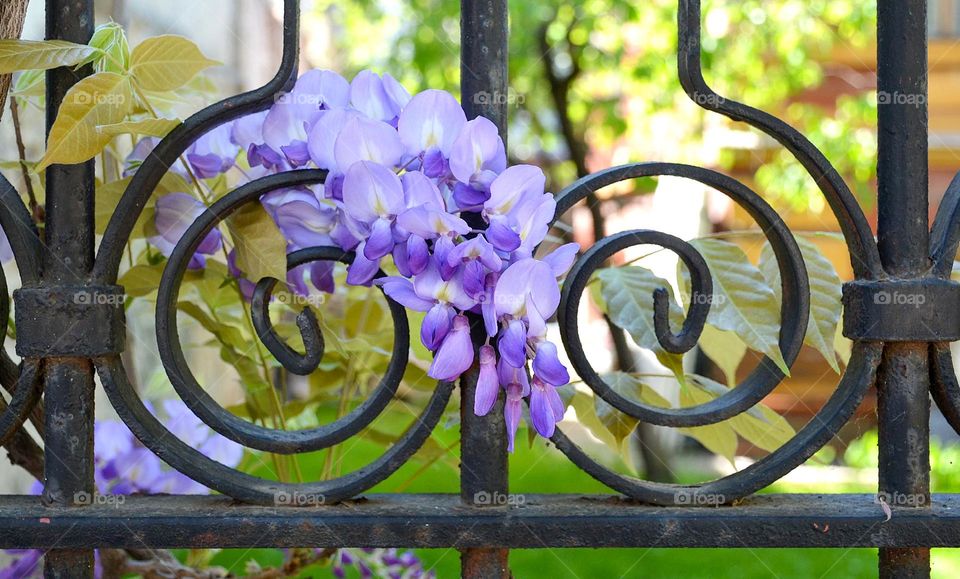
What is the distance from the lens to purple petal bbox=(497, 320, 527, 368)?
499mm

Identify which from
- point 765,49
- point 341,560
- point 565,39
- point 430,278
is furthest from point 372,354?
point 765,49

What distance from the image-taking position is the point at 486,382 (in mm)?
524

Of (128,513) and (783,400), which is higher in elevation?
(128,513)

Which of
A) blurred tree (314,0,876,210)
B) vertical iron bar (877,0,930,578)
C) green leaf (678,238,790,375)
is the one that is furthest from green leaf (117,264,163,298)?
blurred tree (314,0,876,210)

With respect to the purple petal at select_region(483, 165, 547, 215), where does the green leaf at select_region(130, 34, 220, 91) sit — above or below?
above

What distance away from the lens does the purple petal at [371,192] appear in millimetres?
526

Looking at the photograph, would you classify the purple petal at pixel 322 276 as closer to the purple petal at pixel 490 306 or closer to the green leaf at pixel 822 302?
the purple petal at pixel 490 306

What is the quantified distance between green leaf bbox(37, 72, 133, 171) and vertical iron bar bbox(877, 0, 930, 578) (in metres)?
0.47

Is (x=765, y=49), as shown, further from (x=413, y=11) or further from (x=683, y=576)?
(x=683, y=576)

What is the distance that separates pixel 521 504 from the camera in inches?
23.5

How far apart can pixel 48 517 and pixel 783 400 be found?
193 inches

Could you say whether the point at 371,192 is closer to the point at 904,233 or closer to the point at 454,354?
the point at 454,354

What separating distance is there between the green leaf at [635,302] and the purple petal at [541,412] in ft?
0.34

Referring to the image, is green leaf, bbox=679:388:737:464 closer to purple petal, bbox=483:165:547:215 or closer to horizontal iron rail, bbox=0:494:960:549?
horizontal iron rail, bbox=0:494:960:549
